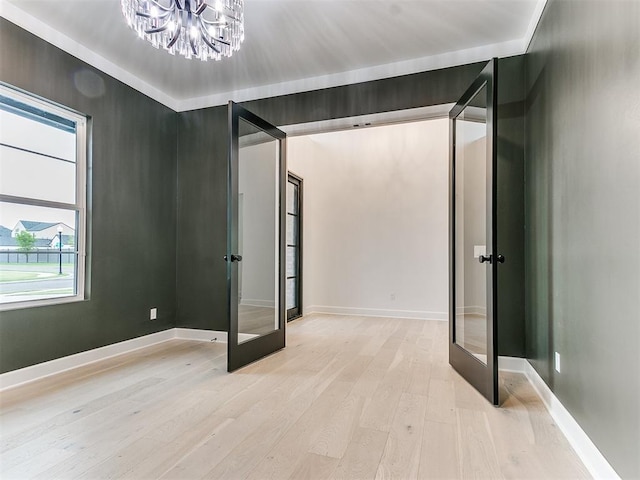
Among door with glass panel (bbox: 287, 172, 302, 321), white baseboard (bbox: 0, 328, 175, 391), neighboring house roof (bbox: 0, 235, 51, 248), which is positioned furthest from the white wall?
neighboring house roof (bbox: 0, 235, 51, 248)

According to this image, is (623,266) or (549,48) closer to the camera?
(623,266)

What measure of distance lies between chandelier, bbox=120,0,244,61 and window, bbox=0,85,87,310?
143 cm

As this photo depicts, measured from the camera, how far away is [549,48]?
2449mm

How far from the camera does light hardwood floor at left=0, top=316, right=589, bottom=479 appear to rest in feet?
5.65

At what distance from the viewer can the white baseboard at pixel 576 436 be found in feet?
5.23

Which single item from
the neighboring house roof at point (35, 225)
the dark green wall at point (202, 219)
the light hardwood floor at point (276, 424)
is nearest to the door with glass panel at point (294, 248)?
the dark green wall at point (202, 219)

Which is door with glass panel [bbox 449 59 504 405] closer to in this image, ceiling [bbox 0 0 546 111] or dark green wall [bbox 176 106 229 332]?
ceiling [bbox 0 0 546 111]

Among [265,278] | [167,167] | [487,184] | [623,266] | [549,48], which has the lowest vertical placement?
[265,278]

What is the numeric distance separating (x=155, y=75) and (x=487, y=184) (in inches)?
133

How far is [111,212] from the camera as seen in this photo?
3527mm

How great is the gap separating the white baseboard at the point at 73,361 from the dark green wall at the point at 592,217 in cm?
364

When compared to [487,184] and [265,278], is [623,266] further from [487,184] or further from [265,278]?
[265,278]

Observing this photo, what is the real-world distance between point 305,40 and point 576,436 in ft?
10.8

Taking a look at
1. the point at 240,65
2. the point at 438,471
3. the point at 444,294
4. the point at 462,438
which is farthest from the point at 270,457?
the point at 444,294
